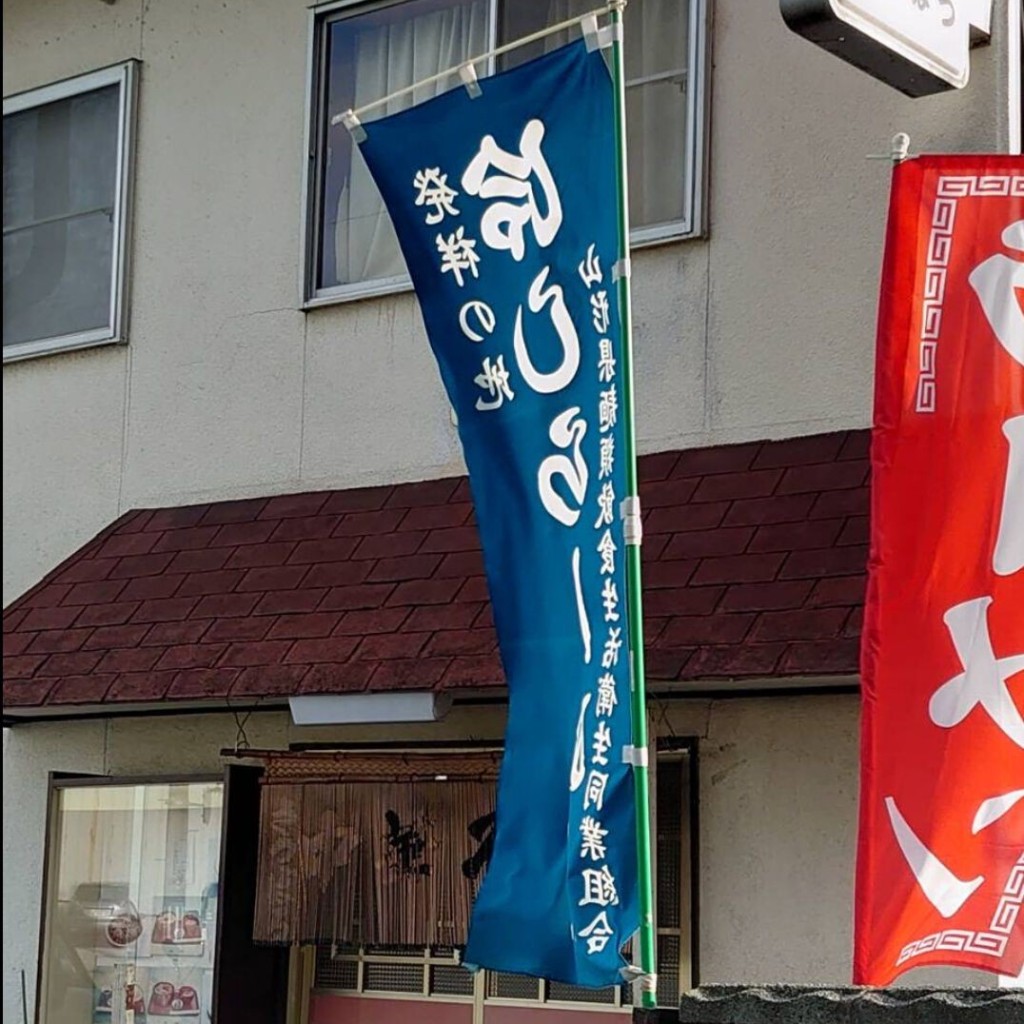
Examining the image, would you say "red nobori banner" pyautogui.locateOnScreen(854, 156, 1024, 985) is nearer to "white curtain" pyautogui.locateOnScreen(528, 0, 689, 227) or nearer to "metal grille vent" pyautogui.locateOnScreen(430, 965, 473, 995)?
"white curtain" pyautogui.locateOnScreen(528, 0, 689, 227)

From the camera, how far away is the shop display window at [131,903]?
9602 millimetres

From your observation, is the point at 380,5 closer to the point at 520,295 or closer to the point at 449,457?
the point at 449,457

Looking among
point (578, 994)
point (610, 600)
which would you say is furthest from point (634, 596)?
point (578, 994)

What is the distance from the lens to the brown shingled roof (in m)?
7.43

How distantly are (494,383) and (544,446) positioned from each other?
0.91 feet

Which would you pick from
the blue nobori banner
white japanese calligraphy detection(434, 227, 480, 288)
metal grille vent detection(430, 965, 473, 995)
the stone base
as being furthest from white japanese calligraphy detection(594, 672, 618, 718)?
metal grille vent detection(430, 965, 473, 995)

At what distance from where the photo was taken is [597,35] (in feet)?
20.8

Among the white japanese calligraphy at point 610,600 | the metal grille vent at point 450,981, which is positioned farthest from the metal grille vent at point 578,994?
the white japanese calligraphy at point 610,600

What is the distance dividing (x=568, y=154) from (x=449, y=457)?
306cm

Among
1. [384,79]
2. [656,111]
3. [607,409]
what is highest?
[384,79]

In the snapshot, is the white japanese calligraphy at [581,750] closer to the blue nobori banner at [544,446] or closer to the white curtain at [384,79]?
the blue nobori banner at [544,446]

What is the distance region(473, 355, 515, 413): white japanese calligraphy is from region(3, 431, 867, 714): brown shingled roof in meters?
1.53

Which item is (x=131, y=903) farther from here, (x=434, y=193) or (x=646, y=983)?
(x=434, y=193)

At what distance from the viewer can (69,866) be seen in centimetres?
1010
